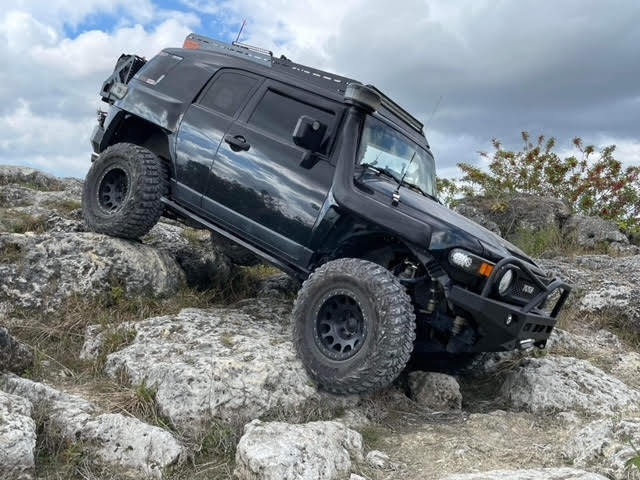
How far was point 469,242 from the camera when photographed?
3.81m

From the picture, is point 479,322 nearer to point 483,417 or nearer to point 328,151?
point 483,417

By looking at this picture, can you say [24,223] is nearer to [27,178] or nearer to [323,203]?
A: [323,203]

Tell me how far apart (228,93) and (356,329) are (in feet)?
8.48

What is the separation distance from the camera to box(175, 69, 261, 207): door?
508 centimetres

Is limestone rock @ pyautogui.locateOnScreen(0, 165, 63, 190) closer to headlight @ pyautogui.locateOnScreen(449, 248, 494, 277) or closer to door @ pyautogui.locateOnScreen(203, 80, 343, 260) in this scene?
door @ pyautogui.locateOnScreen(203, 80, 343, 260)

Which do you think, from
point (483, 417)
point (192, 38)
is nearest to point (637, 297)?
point (483, 417)

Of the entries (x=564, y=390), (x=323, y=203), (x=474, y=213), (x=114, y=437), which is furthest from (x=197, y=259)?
(x=474, y=213)

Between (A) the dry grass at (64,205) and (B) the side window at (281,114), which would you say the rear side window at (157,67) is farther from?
(A) the dry grass at (64,205)

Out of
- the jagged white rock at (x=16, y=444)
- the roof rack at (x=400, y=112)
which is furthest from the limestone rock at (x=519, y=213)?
the jagged white rock at (x=16, y=444)

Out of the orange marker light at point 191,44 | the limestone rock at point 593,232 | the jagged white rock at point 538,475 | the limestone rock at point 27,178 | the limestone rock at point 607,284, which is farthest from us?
the limestone rock at point 27,178

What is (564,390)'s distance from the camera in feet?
14.4

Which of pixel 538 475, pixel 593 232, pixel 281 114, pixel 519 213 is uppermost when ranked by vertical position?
pixel 593 232

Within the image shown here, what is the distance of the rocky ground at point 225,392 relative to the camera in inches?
120

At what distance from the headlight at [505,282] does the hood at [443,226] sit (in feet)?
0.44
